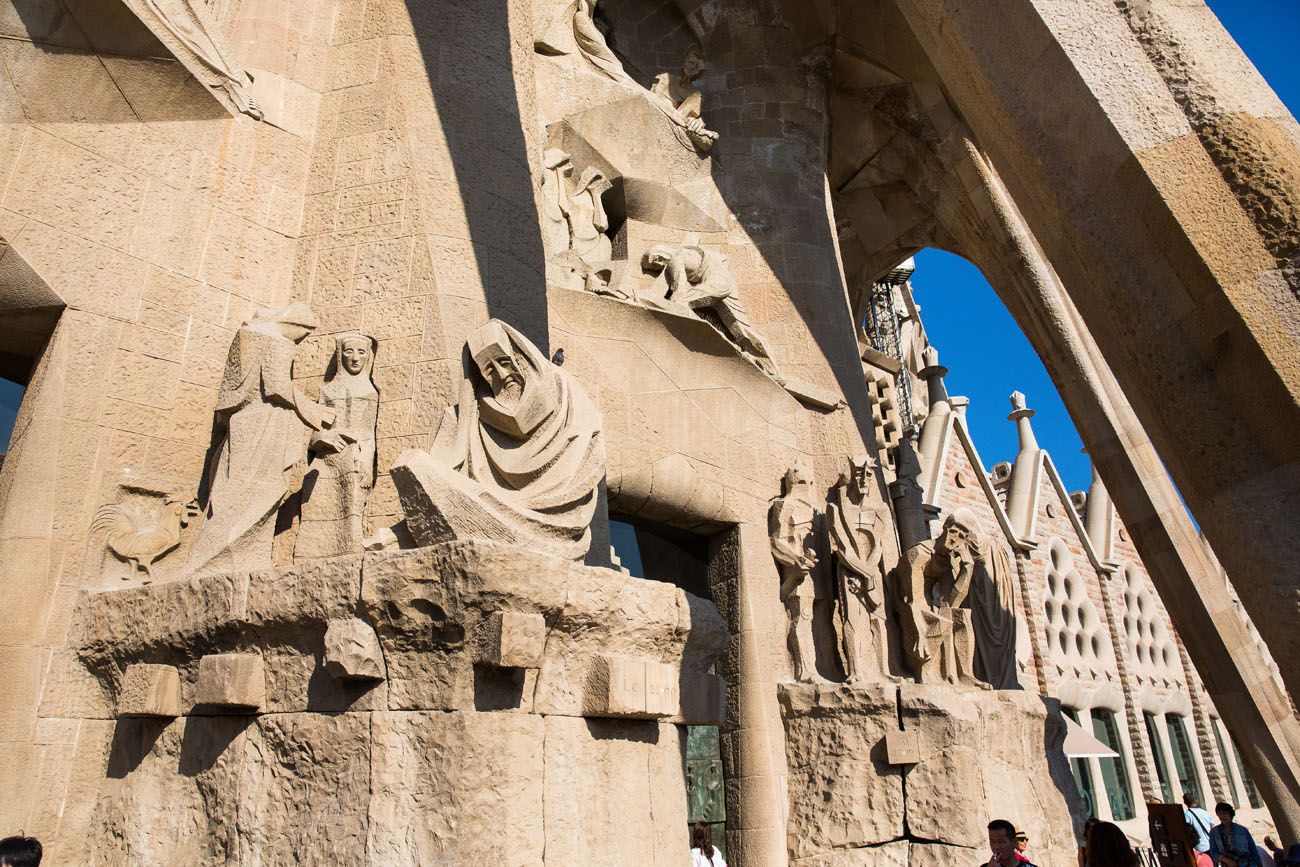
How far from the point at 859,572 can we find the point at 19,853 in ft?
19.2

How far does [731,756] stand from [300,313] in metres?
4.37

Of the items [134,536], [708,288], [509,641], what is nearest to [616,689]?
[509,641]

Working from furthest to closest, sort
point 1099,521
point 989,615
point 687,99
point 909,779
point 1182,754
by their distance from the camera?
point 1099,521 → point 1182,754 → point 687,99 → point 989,615 → point 909,779

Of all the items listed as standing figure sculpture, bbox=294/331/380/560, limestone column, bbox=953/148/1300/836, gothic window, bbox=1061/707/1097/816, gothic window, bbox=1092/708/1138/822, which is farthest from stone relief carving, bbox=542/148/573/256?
gothic window, bbox=1092/708/1138/822

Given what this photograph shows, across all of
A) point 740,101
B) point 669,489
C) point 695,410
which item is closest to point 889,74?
point 740,101

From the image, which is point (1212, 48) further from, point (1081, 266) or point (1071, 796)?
point (1071, 796)

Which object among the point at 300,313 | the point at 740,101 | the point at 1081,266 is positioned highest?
the point at 740,101

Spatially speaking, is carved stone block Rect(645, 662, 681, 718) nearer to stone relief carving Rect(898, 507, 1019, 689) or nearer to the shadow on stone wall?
the shadow on stone wall

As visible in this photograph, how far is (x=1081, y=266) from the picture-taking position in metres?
3.13

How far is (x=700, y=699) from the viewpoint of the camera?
386cm

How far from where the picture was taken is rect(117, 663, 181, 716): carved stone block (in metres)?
3.40

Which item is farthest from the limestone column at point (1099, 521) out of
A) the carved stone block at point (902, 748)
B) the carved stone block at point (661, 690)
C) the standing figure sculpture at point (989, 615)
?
the carved stone block at point (661, 690)

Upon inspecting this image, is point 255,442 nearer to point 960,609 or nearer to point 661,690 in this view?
point 661,690

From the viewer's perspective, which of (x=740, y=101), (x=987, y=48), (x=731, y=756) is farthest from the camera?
(x=740, y=101)
